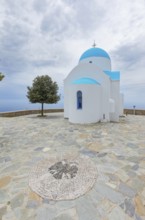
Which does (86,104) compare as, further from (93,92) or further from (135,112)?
(135,112)

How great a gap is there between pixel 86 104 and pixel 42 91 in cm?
673

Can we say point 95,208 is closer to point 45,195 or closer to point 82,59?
point 45,195

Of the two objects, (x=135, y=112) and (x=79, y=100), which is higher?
(x=79, y=100)

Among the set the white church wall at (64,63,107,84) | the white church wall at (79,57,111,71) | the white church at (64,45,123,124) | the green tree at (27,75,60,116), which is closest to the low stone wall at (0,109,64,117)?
the green tree at (27,75,60,116)

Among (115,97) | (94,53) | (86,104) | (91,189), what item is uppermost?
(94,53)

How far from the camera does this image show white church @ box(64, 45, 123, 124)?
37.5 ft

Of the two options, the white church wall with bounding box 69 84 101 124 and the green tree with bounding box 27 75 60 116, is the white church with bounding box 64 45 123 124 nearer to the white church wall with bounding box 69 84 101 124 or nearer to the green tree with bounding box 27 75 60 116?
the white church wall with bounding box 69 84 101 124

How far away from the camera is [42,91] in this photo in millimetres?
15961

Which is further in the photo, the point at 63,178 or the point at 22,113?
the point at 22,113

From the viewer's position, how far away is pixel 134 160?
15.6 feet

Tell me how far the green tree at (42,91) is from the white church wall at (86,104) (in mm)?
5036

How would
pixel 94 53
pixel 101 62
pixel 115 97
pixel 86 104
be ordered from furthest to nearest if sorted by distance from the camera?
pixel 94 53 < pixel 101 62 < pixel 115 97 < pixel 86 104

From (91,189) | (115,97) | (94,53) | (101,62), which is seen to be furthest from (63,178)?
(94,53)

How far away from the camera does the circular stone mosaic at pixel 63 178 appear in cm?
325
